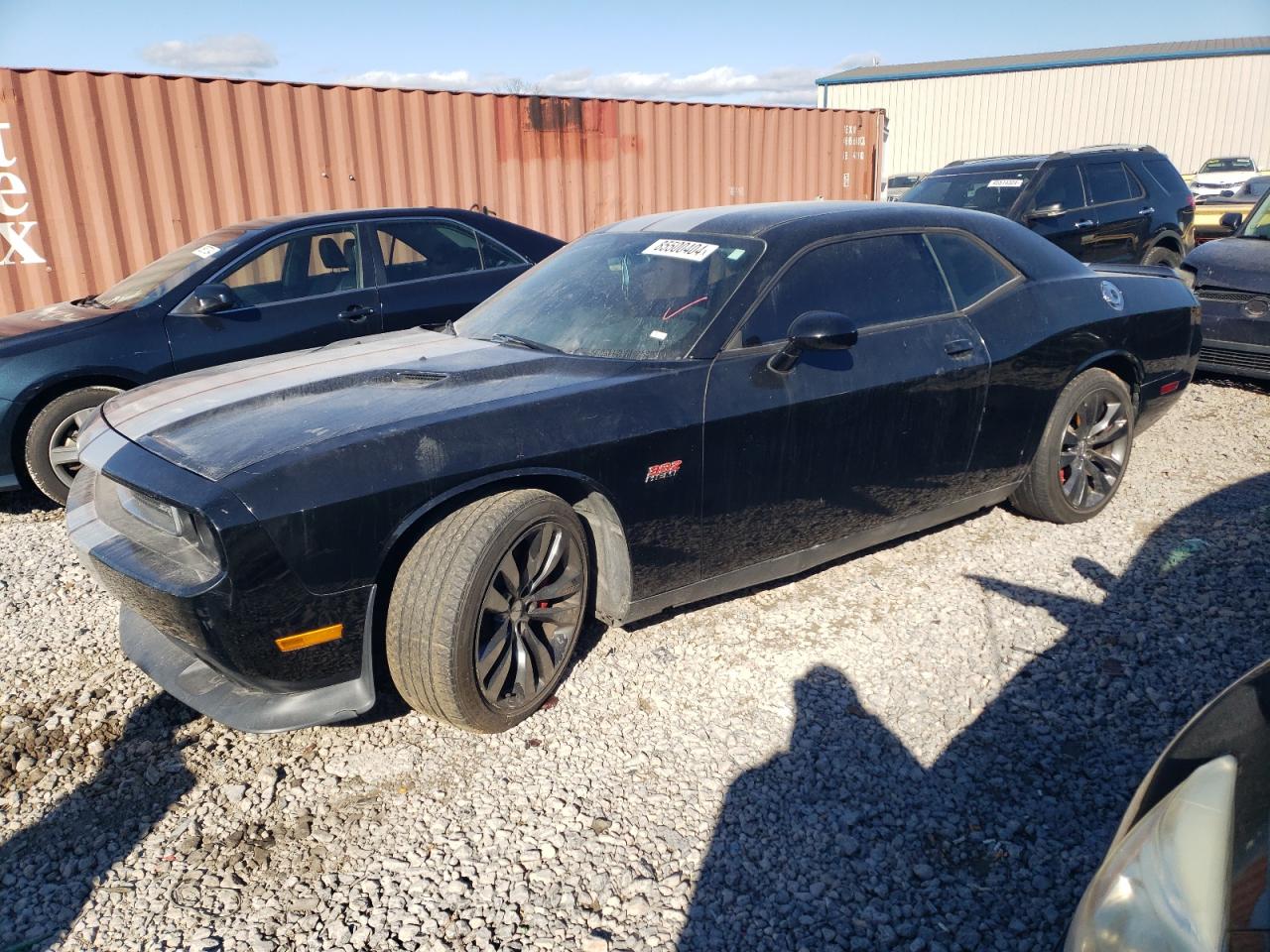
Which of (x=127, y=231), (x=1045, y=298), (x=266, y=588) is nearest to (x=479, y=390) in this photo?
(x=266, y=588)

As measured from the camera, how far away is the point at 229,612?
98.4 inches

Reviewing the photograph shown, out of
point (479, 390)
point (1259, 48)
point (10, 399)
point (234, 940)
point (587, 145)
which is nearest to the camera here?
point (234, 940)

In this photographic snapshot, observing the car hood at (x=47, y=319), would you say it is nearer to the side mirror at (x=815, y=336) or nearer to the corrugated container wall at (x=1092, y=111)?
the side mirror at (x=815, y=336)

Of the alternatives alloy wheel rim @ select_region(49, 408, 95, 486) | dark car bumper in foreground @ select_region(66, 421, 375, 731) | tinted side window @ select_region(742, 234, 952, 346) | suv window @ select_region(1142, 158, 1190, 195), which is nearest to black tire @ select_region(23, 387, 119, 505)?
alloy wheel rim @ select_region(49, 408, 95, 486)

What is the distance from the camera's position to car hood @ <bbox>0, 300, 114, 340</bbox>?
5223mm

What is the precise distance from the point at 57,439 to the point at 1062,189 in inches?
341

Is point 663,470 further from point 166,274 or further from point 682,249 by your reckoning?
point 166,274

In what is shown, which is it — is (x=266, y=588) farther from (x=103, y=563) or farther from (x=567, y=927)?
(x=567, y=927)

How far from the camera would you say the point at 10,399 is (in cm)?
497

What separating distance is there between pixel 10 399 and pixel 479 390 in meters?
3.39

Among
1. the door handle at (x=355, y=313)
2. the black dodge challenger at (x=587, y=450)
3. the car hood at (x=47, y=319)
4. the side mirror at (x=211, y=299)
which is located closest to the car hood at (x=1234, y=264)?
the black dodge challenger at (x=587, y=450)

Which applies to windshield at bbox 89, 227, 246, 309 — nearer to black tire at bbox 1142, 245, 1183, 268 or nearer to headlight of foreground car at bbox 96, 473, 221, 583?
headlight of foreground car at bbox 96, 473, 221, 583

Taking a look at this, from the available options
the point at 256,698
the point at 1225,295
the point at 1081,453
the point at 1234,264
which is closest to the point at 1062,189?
the point at 1234,264

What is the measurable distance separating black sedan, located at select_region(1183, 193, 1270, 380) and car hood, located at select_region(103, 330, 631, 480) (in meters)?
5.84
